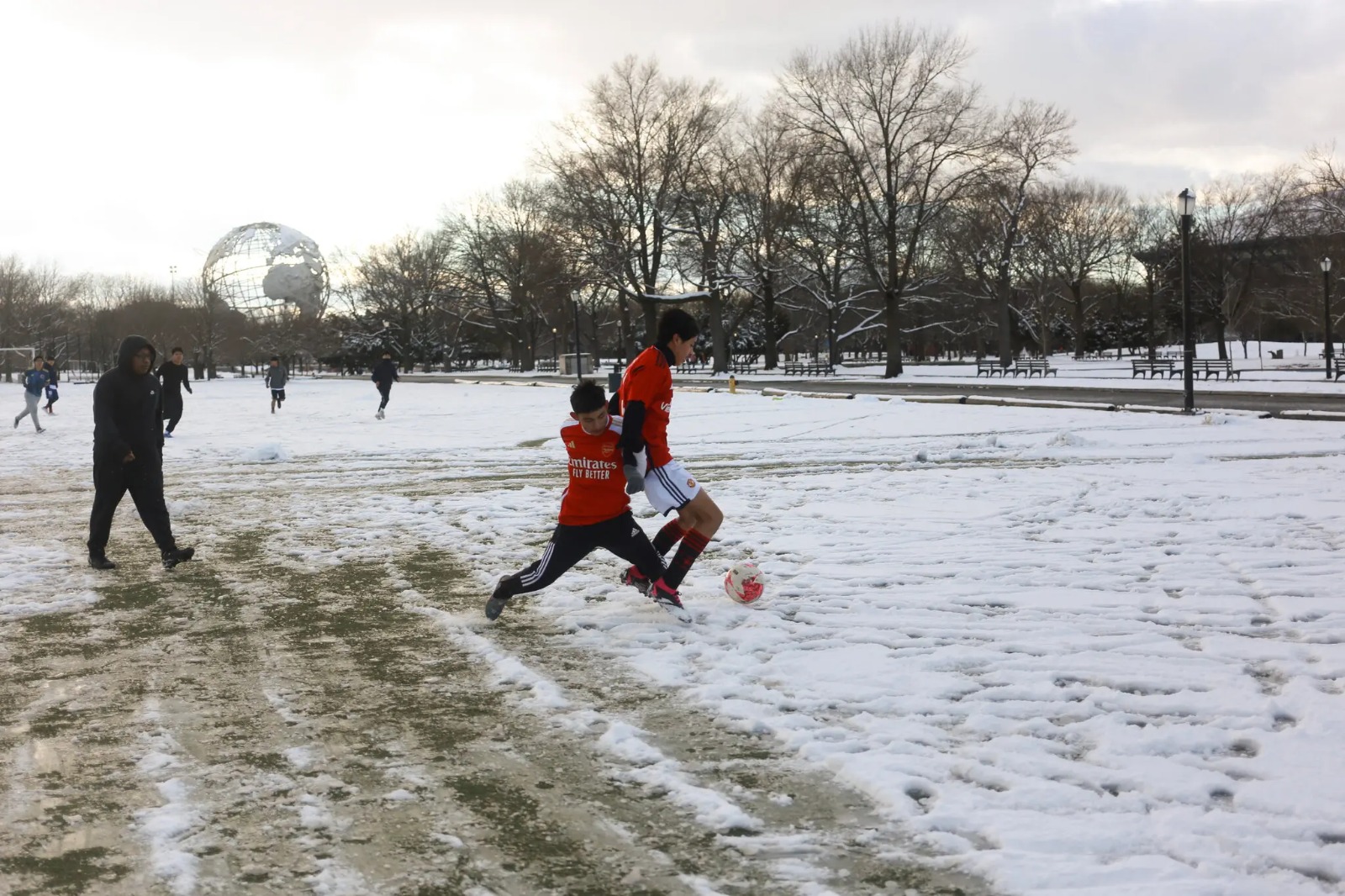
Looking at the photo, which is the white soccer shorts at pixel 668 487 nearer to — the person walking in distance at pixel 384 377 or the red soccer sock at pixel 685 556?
the red soccer sock at pixel 685 556

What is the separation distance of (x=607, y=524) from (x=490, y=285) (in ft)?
244

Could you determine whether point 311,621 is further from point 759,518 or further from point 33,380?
point 33,380

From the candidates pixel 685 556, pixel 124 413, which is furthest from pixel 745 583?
pixel 124 413

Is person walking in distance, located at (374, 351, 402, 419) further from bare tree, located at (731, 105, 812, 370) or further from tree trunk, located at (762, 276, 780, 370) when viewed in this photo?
tree trunk, located at (762, 276, 780, 370)

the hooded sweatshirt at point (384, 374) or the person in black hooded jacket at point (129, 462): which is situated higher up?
the hooded sweatshirt at point (384, 374)

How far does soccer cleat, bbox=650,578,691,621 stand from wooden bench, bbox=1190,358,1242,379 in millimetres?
29078

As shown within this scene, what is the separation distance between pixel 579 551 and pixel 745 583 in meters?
0.95

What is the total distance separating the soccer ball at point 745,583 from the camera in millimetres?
6152

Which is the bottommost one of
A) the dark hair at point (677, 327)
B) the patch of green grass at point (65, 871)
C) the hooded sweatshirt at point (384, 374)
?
the patch of green grass at point (65, 871)

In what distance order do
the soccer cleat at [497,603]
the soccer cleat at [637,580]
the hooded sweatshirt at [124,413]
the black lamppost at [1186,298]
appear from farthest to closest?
the black lamppost at [1186,298]
the hooded sweatshirt at [124,413]
the soccer cleat at [637,580]
the soccer cleat at [497,603]

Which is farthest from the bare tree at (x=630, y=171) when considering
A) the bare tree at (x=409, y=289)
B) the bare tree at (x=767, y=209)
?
the bare tree at (x=409, y=289)

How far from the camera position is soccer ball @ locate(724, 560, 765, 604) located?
6152 millimetres

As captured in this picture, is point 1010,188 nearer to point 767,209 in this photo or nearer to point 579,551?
point 767,209

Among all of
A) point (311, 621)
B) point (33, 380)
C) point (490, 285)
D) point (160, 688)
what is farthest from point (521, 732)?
point (490, 285)
